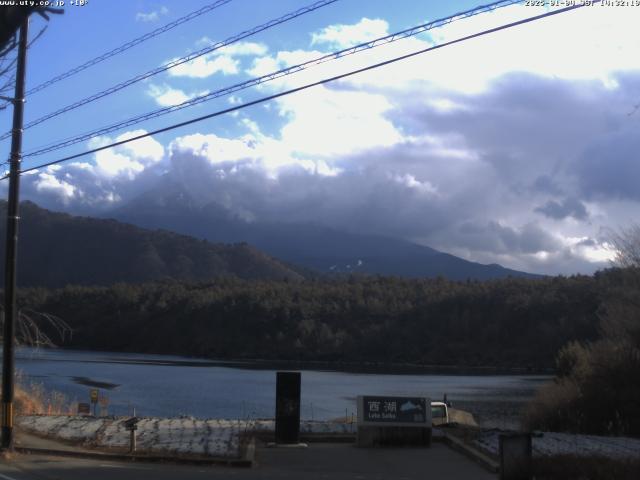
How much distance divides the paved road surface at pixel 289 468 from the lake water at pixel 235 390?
1947 centimetres

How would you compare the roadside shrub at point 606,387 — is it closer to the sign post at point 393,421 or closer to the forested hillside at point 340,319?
the sign post at point 393,421

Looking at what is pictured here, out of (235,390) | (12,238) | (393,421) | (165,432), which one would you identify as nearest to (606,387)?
(393,421)

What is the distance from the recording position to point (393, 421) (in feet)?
59.5

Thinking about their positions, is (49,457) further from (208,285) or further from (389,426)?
(208,285)

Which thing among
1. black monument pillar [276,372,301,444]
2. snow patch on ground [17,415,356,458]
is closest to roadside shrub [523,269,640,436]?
snow patch on ground [17,415,356,458]

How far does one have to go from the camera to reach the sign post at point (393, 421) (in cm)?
1800

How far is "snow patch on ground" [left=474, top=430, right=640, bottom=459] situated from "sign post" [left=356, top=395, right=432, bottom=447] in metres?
1.34

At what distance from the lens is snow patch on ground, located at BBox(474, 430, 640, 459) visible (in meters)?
15.8

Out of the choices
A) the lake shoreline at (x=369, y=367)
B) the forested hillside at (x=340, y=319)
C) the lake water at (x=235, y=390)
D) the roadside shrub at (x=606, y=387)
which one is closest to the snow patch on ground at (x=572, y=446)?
the roadside shrub at (x=606, y=387)

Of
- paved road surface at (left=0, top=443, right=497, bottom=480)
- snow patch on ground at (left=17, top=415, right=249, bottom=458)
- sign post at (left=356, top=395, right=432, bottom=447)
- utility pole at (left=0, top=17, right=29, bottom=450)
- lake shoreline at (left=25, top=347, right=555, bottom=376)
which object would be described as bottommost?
lake shoreline at (left=25, top=347, right=555, bottom=376)

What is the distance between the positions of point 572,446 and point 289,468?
649cm

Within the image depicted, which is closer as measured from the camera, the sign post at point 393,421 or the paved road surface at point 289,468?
the paved road surface at point 289,468

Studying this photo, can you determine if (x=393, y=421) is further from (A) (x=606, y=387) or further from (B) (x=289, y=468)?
(A) (x=606, y=387)

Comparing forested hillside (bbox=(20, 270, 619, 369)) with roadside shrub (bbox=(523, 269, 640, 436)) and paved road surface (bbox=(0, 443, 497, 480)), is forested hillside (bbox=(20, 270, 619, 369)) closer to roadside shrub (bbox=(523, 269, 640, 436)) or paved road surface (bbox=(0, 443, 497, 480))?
roadside shrub (bbox=(523, 269, 640, 436))
